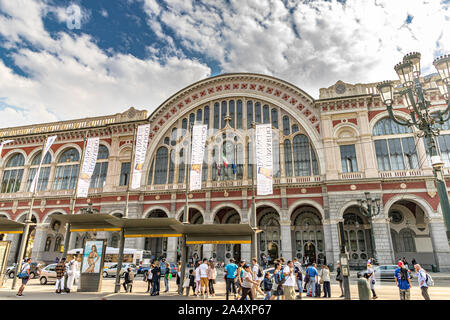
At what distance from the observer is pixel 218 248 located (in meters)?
32.8

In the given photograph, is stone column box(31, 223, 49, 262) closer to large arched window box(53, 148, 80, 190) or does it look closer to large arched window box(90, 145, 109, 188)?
large arched window box(53, 148, 80, 190)

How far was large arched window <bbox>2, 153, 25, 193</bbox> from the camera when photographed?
1534 inches

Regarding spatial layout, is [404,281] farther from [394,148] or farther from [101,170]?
[101,170]

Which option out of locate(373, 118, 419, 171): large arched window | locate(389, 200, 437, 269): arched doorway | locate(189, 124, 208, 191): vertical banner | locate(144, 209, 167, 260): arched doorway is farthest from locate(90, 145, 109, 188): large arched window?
locate(389, 200, 437, 269): arched doorway

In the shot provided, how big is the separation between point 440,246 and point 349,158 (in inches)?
431

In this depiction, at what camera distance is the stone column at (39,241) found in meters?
34.2

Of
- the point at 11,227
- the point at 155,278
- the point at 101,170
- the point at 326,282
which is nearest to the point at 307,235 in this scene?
the point at 326,282

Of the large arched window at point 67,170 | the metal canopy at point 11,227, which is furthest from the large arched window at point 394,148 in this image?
the large arched window at point 67,170

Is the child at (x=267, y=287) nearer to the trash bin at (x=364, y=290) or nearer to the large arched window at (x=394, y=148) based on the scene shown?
the trash bin at (x=364, y=290)

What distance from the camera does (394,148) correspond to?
2920 cm

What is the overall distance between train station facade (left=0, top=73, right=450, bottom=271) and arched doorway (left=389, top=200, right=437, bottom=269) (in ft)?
0.33

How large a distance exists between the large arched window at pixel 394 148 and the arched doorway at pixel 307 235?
8.79 meters

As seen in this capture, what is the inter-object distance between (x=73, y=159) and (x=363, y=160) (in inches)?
1411
